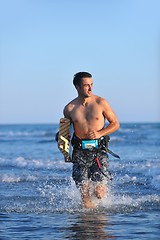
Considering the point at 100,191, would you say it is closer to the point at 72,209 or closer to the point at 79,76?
the point at 72,209

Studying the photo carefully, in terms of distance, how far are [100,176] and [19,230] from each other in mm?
1496

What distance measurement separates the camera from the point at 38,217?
23.0 ft

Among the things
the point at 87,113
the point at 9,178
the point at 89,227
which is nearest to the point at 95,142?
the point at 87,113

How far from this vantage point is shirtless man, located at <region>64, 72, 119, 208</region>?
737 centimetres

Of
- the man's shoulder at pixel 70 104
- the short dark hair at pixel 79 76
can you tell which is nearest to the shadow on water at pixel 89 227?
the man's shoulder at pixel 70 104

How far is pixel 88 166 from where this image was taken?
7457 millimetres

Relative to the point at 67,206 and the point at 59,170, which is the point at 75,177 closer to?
the point at 67,206

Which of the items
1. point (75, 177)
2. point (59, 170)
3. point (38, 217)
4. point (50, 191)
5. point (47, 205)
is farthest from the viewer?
point (59, 170)

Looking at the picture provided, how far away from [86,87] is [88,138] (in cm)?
60

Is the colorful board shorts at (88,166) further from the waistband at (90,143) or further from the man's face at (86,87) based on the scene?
the man's face at (86,87)

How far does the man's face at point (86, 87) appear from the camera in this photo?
7.30m

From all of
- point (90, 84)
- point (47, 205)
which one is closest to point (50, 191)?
point (47, 205)

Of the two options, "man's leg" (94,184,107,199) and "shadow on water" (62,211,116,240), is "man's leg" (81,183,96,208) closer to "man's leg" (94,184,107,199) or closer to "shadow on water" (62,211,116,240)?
"man's leg" (94,184,107,199)

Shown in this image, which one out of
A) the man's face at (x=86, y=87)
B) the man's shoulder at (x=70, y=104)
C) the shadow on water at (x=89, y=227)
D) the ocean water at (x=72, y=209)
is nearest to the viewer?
the shadow on water at (x=89, y=227)
